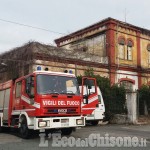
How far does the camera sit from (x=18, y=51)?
2539 cm

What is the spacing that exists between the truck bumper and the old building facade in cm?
1645

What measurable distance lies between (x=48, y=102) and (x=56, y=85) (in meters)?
0.87

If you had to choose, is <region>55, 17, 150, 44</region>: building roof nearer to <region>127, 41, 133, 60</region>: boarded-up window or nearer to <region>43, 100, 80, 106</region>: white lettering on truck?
<region>127, 41, 133, 60</region>: boarded-up window

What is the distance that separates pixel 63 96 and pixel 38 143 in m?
2.04

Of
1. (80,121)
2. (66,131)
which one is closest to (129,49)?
(66,131)

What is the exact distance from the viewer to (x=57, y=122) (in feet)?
39.2

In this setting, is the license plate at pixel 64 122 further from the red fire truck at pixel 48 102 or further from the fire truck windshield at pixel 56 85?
the fire truck windshield at pixel 56 85

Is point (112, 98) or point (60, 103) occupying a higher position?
point (112, 98)

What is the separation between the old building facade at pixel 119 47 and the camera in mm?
29375

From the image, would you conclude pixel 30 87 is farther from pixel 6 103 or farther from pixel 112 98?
pixel 112 98

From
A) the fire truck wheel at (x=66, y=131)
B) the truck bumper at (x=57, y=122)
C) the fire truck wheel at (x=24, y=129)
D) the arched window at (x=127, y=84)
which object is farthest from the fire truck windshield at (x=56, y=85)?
the arched window at (x=127, y=84)

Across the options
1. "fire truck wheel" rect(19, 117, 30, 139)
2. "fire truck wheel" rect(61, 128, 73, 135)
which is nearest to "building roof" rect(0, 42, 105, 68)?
"fire truck wheel" rect(61, 128, 73, 135)

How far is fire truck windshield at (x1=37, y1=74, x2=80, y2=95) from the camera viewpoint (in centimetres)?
1209

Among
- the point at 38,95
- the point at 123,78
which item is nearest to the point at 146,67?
the point at 123,78
